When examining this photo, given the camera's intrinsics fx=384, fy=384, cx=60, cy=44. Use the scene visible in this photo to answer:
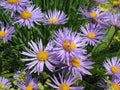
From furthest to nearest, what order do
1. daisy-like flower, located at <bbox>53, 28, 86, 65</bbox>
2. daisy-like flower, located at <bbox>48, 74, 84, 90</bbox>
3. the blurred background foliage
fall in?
the blurred background foliage
daisy-like flower, located at <bbox>48, 74, 84, 90</bbox>
daisy-like flower, located at <bbox>53, 28, 86, 65</bbox>

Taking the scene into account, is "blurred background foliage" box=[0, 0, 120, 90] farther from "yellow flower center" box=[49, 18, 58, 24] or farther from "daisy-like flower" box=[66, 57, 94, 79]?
"daisy-like flower" box=[66, 57, 94, 79]

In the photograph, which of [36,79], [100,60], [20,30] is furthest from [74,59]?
[20,30]

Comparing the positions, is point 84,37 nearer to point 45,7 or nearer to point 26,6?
point 26,6

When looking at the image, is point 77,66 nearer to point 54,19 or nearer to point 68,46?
point 68,46

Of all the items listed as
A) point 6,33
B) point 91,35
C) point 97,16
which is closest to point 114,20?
point 97,16

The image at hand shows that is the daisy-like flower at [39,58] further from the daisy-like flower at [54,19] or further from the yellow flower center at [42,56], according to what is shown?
the daisy-like flower at [54,19]

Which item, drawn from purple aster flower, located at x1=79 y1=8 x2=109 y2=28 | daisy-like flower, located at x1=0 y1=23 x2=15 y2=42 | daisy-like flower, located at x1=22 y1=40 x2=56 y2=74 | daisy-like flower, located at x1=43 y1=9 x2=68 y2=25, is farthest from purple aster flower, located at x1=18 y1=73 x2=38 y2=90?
purple aster flower, located at x1=79 y1=8 x2=109 y2=28
